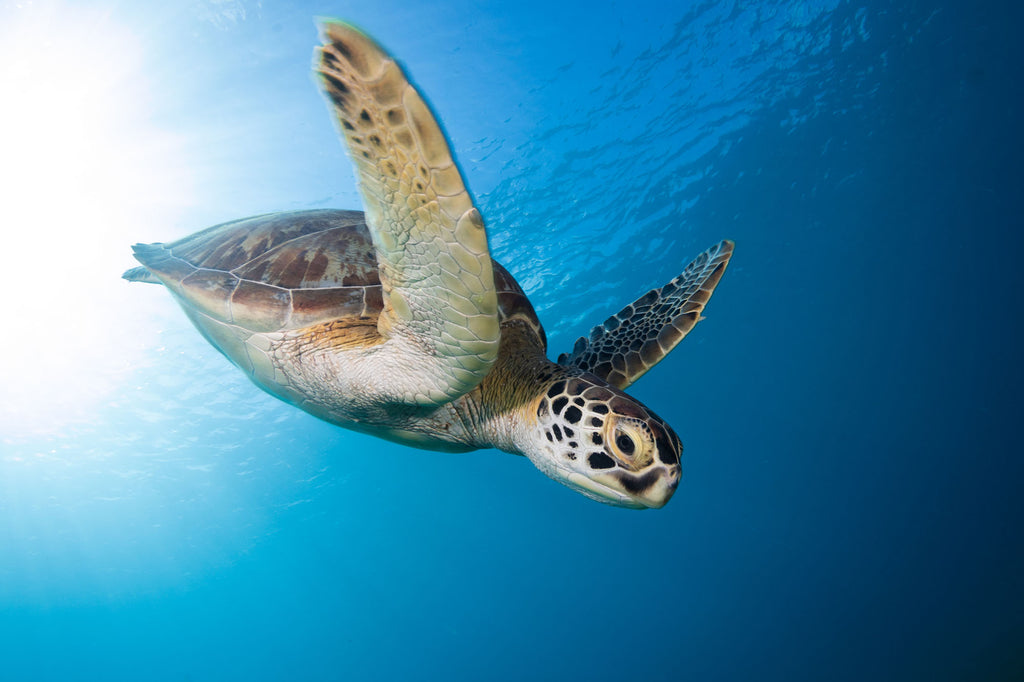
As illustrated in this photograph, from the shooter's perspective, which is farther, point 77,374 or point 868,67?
point 77,374

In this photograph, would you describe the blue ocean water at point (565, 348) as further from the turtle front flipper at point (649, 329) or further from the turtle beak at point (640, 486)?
the turtle beak at point (640, 486)

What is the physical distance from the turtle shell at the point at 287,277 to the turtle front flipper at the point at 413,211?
686 mm

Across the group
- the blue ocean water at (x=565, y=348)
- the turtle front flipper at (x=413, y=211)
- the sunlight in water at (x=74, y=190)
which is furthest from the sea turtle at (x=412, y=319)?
the sunlight in water at (x=74, y=190)

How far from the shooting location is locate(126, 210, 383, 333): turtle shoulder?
89.7 inches

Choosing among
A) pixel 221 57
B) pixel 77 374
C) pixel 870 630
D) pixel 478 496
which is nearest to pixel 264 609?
pixel 478 496

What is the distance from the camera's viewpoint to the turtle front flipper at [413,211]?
96 centimetres

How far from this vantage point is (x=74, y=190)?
8602 mm

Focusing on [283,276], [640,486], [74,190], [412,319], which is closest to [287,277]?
[283,276]

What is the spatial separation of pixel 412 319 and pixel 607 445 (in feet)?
2.86

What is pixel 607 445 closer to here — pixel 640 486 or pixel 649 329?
pixel 640 486

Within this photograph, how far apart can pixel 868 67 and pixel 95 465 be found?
31141 mm

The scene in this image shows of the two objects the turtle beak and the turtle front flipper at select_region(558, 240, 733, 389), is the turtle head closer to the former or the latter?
the turtle beak

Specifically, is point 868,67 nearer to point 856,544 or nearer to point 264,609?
point 856,544

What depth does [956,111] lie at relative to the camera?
14883 millimetres
